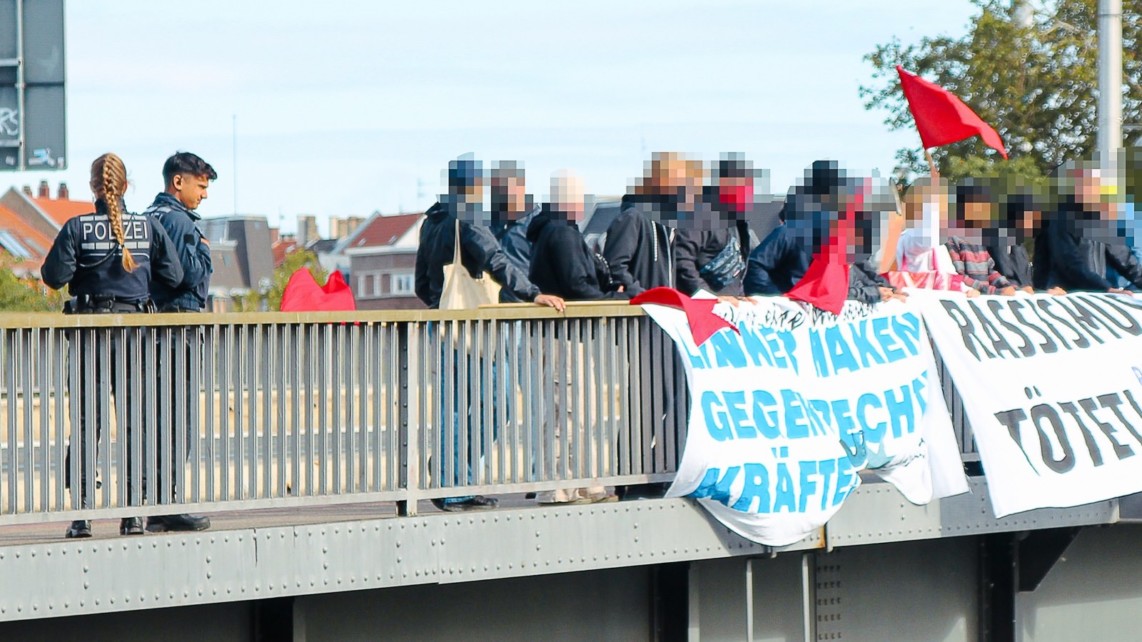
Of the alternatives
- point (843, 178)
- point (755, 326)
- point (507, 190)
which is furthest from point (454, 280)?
point (843, 178)

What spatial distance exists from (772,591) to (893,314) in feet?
5.37

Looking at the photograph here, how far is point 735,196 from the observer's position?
30.1 feet

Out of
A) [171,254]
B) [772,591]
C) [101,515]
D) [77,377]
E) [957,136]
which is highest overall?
[957,136]

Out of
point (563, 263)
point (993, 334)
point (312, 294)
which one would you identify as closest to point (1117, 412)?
point (993, 334)

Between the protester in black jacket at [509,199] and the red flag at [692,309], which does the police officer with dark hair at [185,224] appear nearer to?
the protester in black jacket at [509,199]

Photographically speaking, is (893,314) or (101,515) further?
(893,314)

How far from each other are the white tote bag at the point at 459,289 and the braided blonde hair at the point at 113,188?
1889 millimetres

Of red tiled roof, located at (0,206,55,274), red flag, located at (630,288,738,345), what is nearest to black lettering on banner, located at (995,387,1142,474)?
red flag, located at (630,288,738,345)

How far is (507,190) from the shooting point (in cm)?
886

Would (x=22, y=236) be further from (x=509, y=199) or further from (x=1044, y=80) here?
(x=509, y=199)

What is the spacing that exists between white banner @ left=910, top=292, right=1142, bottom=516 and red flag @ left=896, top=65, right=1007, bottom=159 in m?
1.70

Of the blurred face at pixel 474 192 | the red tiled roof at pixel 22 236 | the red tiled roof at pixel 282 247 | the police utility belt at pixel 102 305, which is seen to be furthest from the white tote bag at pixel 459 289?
the red tiled roof at pixel 282 247

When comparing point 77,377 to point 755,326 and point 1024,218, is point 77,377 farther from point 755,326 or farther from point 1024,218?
point 1024,218

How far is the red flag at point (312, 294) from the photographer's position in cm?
969
